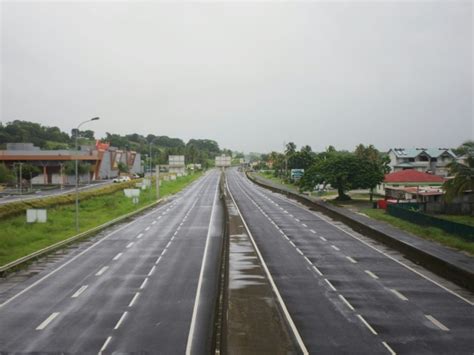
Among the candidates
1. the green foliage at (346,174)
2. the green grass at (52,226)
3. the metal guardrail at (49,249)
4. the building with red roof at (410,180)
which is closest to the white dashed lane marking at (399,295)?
the metal guardrail at (49,249)

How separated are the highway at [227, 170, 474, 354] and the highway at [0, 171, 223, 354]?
140 inches

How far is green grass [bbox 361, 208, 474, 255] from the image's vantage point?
31.3 metres

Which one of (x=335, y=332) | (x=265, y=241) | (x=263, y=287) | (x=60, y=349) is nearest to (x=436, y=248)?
(x=265, y=241)

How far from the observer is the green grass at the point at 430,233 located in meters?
31.3

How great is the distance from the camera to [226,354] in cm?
1379

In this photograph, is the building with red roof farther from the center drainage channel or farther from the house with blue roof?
the center drainage channel

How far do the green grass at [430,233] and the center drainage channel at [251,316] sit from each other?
13661 millimetres

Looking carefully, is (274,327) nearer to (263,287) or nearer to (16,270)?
(263,287)

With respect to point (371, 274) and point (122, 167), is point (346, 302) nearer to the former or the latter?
point (371, 274)

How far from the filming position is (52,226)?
4312 centimetres

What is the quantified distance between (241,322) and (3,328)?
8198mm

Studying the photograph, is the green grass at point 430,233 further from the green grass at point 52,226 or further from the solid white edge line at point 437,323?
the green grass at point 52,226

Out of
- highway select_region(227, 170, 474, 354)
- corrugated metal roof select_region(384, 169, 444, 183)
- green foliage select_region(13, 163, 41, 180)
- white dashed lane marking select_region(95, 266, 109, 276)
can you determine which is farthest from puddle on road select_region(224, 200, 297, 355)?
green foliage select_region(13, 163, 41, 180)

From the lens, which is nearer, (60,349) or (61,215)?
(60,349)
